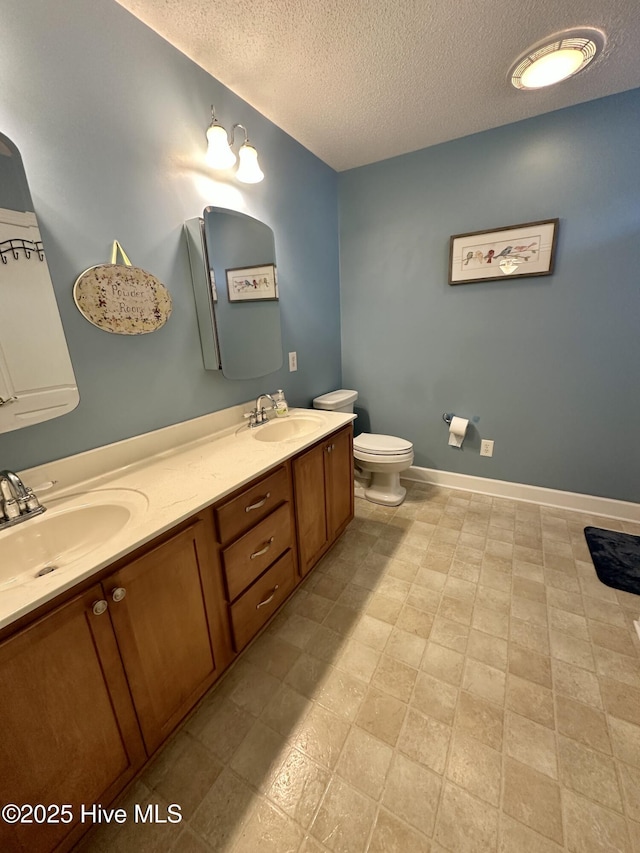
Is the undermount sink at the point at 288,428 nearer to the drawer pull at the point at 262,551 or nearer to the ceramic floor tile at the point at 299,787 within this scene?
the drawer pull at the point at 262,551

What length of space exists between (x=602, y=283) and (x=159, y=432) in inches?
101

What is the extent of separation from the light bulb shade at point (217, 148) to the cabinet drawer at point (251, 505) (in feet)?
4.51

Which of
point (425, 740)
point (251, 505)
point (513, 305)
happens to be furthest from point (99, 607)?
point (513, 305)

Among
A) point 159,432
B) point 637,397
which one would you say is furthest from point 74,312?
point 637,397

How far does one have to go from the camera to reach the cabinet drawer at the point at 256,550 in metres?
1.20

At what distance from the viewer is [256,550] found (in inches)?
51.6

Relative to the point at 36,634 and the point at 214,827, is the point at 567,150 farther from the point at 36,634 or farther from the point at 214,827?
the point at 214,827

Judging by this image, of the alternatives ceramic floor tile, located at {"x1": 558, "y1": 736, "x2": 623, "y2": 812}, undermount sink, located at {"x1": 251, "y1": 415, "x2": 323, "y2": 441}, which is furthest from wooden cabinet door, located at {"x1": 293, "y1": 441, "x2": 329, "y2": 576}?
ceramic floor tile, located at {"x1": 558, "y1": 736, "x2": 623, "y2": 812}

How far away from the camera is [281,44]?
4.48 ft

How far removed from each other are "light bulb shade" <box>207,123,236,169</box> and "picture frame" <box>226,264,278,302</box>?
1.39 feet

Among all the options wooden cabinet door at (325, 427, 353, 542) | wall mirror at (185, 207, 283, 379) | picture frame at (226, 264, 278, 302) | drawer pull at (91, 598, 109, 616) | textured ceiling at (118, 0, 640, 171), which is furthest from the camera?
wooden cabinet door at (325, 427, 353, 542)

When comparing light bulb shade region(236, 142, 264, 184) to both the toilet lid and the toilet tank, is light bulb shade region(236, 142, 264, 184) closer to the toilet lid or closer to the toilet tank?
the toilet tank

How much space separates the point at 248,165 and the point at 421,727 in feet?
7.87

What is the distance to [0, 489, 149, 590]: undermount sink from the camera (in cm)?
90
